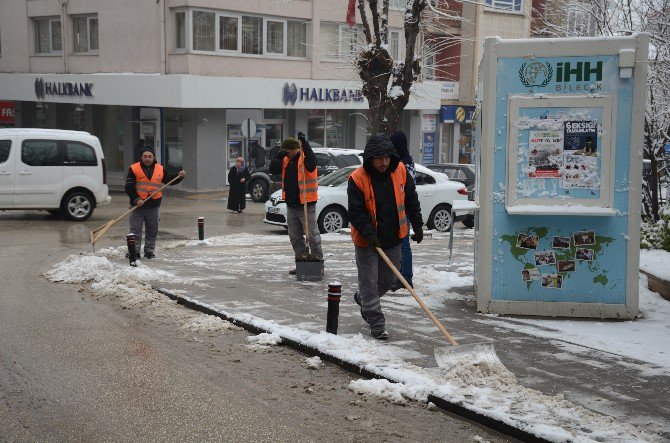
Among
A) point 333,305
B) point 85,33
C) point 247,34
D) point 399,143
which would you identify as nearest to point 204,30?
point 247,34

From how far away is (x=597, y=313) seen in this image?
8.81 meters

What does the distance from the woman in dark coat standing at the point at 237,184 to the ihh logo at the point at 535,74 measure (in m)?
14.9

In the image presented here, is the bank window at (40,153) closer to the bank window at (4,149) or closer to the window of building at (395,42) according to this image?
the bank window at (4,149)

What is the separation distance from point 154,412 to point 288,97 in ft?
87.2

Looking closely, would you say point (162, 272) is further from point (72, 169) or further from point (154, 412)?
point (72, 169)

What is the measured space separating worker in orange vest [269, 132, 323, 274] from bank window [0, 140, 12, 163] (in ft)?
30.3

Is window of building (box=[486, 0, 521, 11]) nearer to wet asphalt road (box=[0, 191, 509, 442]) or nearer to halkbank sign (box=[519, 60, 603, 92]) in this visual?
halkbank sign (box=[519, 60, 603, 92])

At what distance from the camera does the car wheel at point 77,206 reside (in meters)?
19.1

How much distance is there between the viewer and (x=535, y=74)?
864 cm

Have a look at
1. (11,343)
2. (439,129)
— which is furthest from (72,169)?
(439,129)

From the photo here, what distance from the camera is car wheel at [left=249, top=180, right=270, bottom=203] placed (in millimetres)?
26438

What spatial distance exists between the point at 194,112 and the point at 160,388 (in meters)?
24.2

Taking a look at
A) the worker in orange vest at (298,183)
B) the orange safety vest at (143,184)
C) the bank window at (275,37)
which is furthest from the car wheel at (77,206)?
the bank window at (275,37)

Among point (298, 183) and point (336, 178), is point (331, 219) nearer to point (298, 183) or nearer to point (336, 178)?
point (336, 178)
